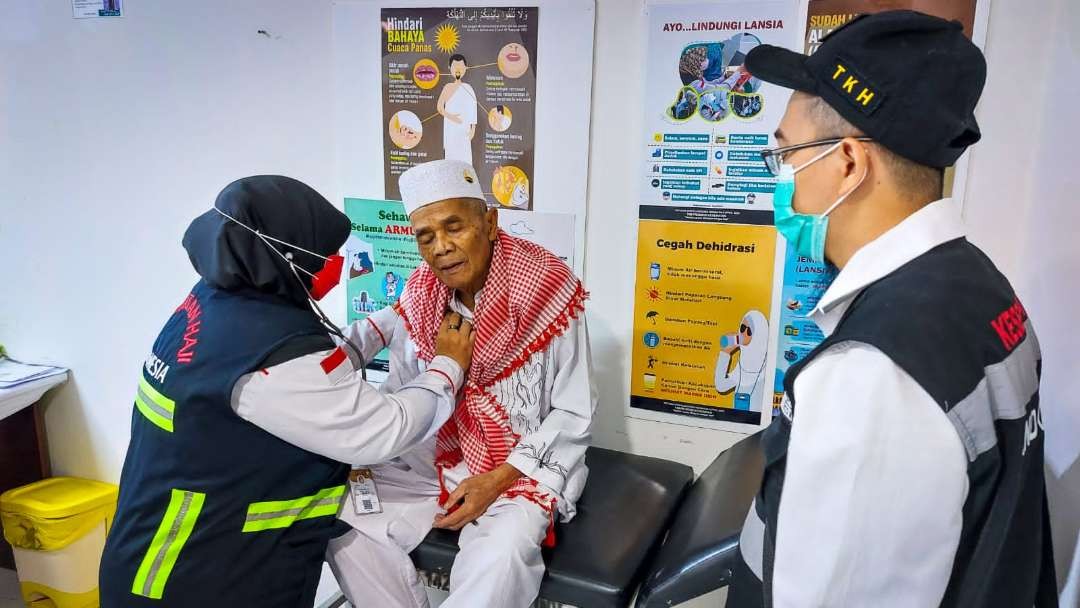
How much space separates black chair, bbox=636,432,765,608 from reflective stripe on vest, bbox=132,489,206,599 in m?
0.97

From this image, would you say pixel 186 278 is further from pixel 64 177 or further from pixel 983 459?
pixel 983 459

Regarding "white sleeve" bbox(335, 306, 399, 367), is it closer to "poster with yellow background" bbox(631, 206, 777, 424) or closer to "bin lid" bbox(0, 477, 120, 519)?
"poster with yellow background" bbox(631, 206, 777, 424)

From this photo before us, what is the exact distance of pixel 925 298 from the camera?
33.3 inches

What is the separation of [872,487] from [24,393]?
3.01 m

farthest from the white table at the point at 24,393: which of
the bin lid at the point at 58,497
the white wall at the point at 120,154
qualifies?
the bin lid at the point at 58,497

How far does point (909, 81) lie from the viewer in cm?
89

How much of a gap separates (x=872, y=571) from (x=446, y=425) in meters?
1.23

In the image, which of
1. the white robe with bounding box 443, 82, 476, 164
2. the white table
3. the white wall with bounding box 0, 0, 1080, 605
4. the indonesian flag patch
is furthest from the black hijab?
the white table

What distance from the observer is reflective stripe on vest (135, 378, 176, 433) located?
136 centimetres

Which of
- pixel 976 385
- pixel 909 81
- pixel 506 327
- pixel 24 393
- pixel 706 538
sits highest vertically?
pixel 909 81

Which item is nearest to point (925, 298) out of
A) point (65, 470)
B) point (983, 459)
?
point (983, 459)

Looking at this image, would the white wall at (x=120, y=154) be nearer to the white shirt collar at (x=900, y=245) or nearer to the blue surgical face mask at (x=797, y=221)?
the blue surgical face mask at (x=797, y=221)

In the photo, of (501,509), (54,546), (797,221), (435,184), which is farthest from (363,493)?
A: (54,546)

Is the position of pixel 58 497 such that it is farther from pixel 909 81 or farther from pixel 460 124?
pixel 909 81
